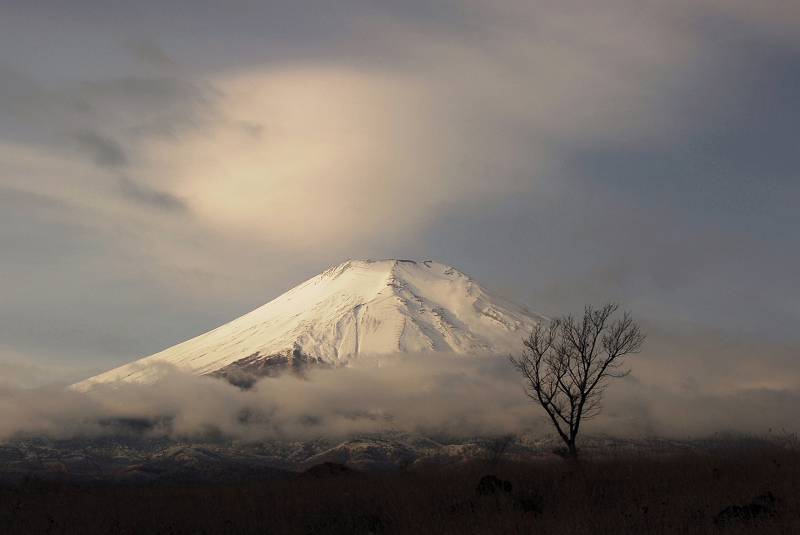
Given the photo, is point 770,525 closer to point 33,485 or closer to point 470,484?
point 470,484

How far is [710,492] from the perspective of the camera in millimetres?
18625

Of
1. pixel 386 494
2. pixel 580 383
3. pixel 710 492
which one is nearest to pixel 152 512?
pixel 386 494

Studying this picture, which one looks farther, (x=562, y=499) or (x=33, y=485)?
(x=33, y=485)

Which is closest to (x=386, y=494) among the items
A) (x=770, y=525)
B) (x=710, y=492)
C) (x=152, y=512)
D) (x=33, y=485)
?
(x=152, y=512)

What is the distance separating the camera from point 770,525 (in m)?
15.6

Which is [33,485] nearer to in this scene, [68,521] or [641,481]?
[68,521]

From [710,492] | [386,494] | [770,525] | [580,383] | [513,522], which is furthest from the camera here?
[580,383]

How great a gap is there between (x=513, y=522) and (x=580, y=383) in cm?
2211

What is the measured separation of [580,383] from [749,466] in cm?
1726

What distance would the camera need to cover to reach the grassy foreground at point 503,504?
54.1ft

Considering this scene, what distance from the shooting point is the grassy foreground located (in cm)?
1648

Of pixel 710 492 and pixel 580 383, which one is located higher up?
pixel 580 383

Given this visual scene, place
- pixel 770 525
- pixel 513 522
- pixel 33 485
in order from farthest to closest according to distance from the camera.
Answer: pixel 33 485, pixel 513 522, pixel 770 525

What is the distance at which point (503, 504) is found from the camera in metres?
19.0
